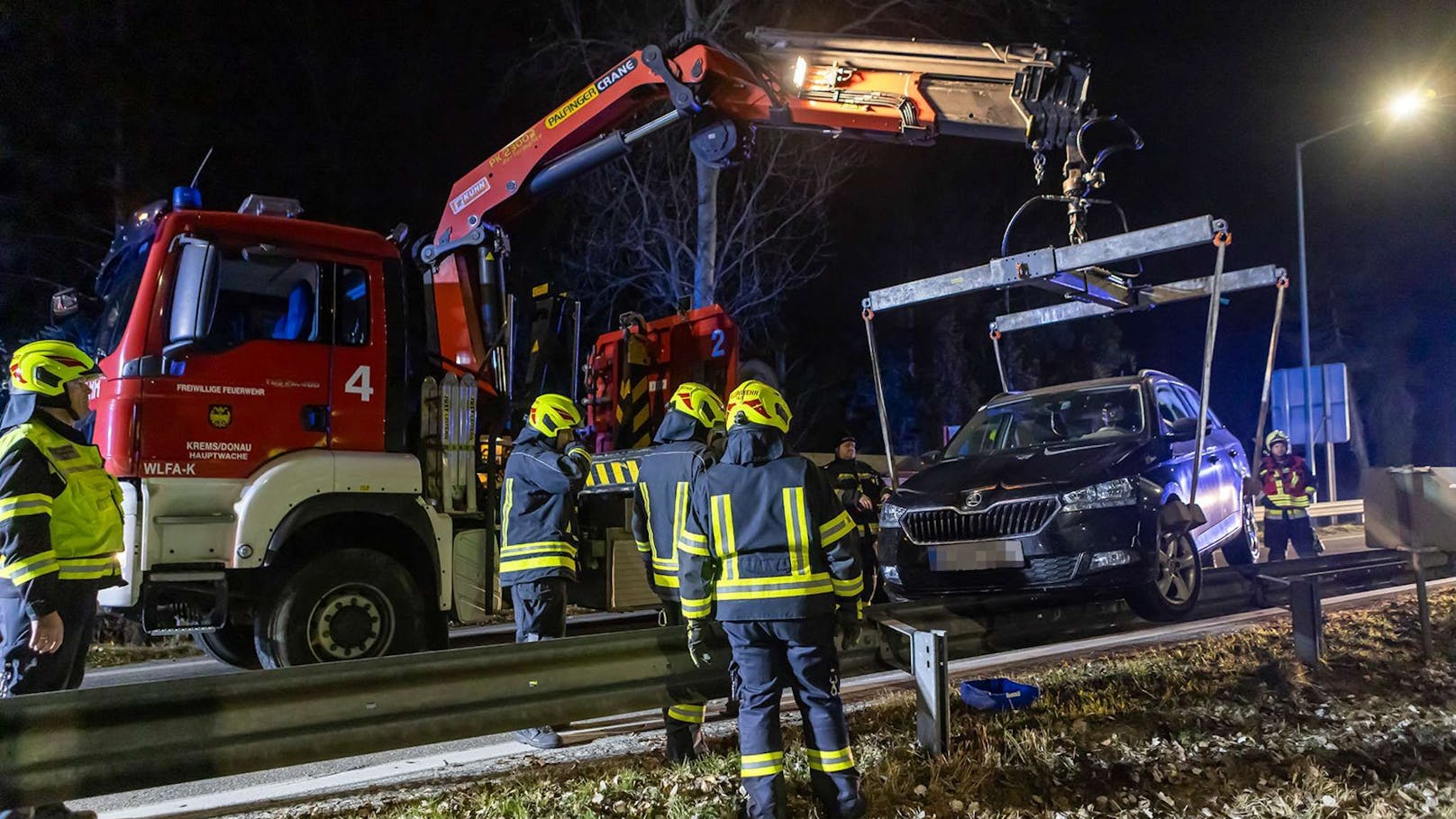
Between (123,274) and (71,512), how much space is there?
7.24 ft

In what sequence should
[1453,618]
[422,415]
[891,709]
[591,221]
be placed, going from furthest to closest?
[591,221] < [1453,618] < [422,415] < [891,709]

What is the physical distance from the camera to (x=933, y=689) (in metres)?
4.27

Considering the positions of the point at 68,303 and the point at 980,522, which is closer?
the point at 68,303

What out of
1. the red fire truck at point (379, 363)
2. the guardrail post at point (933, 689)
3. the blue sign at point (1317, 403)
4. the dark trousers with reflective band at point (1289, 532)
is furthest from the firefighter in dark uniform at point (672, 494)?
the blue sign at point (1317, 403)

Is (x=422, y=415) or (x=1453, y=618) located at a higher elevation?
(x=422, y=415)

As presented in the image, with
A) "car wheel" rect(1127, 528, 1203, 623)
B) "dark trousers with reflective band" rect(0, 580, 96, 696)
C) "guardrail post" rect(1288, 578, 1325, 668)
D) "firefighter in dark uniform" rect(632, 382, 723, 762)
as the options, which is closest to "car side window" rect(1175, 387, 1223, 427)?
"car wheel" rect(1127, 528, 1203, 623)

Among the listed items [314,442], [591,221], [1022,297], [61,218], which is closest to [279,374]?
[314,442]

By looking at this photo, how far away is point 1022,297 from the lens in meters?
28.9

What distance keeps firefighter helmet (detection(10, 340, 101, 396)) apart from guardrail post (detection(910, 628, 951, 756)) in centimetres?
373

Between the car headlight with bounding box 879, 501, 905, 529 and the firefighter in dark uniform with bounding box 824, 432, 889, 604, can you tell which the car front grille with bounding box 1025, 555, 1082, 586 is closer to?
the car headlight with bounding box 879, 501, 905, 529

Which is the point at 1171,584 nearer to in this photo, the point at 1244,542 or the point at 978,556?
the point at 978,556

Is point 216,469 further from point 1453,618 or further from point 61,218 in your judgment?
point 61,218

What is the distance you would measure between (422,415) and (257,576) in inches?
52.6

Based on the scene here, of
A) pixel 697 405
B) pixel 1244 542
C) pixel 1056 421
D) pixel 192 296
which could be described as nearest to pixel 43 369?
pixel 192 296
